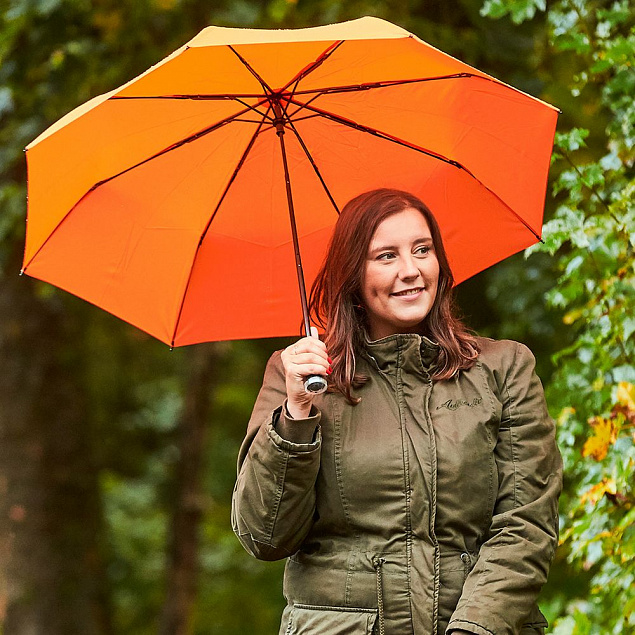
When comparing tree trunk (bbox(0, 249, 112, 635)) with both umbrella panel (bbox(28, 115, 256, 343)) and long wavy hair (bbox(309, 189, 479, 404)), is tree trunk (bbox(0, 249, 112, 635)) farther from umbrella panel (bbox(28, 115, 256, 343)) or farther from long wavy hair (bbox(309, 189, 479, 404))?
long wavy hair (bbox(309, 189, 479, 404))

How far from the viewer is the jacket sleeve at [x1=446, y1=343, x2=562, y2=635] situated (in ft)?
8.97

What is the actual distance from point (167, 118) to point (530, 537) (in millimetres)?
1555

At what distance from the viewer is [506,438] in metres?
2.90

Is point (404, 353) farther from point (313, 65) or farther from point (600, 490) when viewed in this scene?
point (600, 490)

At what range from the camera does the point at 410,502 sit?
280 cm

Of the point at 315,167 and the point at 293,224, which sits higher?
the point at 315,167

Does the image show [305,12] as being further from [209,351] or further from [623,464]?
[209,351]

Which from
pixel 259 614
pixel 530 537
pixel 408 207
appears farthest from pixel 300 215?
pixel 259 614

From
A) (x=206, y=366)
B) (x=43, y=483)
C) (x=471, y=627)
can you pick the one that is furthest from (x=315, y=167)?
(x=206, y=366)

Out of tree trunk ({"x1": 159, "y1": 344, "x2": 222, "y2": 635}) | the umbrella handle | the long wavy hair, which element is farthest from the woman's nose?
tree trunk ({"x1": 159, "y1": 344, "x2": 222, "y2": 635})

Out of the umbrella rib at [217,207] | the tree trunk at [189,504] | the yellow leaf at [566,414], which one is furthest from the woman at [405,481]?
the tree trunk at [189,504]

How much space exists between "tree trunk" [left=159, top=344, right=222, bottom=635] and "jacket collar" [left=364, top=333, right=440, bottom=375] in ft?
24.0

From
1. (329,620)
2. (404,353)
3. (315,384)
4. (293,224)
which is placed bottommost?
(329,620)

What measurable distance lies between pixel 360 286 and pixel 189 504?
302 inches
